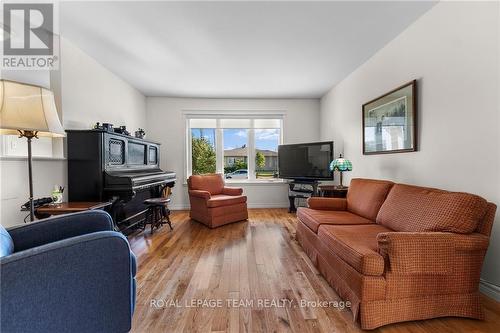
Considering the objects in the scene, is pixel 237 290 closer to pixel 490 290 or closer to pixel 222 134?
→ pixel 490 290

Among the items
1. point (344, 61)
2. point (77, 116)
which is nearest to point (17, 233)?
point (77, 116)

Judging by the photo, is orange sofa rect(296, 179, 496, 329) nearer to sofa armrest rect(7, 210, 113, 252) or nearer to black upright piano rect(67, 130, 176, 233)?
sofa armrest rect(7, 210, 113, 252)

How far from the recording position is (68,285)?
39.3 inches

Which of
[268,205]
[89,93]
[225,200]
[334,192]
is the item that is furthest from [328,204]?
[89,93]

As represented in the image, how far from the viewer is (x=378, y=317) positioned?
4.93 feet

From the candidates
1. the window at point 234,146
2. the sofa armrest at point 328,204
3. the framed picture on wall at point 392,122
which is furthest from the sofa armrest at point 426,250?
the window at point 234,146

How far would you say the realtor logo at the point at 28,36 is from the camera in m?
2.20

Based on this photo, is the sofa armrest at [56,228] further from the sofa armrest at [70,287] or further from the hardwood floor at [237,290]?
the hardwood floor at [237,290]

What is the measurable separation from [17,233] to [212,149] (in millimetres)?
4185

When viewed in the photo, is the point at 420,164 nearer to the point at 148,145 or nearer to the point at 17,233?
the point at 17,233

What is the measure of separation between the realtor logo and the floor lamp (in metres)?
1.03

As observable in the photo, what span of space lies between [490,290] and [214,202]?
3.20 metres

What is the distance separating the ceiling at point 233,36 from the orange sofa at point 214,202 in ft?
6.08

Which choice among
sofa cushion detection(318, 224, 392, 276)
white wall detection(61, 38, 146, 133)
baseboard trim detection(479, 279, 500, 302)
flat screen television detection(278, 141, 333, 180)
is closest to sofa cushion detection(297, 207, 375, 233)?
sofa cushion detection(318, 224, 392, 276)
